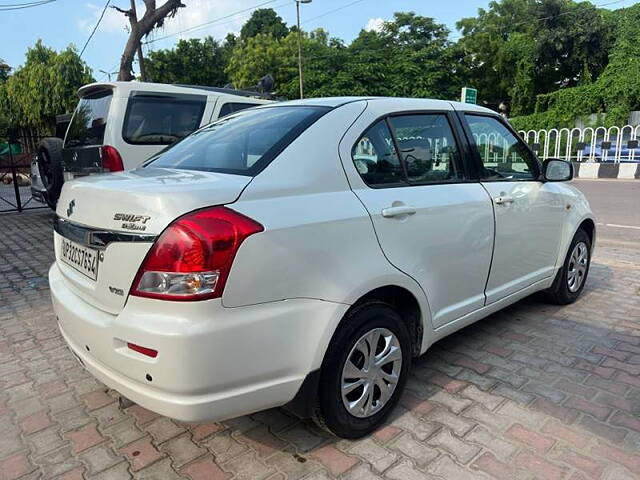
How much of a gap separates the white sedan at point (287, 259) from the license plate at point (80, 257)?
0.04 ft

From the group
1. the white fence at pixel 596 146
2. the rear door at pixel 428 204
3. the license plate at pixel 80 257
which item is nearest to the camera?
the license plate at pixel 80 257

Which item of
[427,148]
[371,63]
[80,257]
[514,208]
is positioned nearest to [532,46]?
[371,63]

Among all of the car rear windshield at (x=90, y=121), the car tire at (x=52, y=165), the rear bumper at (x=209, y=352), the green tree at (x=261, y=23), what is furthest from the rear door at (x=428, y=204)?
the green tree at (x=261, y=23)

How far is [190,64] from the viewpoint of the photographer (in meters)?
44.5

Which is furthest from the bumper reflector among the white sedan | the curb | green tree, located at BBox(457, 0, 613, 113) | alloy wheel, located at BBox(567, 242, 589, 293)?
green tree, located at BBox(457, 0, 613, 113)

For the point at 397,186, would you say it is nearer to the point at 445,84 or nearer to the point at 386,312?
the point at 386,312

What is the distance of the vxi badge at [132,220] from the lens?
6.27ft

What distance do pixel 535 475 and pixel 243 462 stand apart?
129 centimetres

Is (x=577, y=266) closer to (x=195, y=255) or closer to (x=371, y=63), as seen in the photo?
(x=195, y=255)

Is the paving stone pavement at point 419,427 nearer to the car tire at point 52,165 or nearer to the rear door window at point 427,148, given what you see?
the rear door window at point 427,148

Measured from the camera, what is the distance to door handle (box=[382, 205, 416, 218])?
7.83 feet

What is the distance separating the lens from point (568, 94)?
29.7 metres

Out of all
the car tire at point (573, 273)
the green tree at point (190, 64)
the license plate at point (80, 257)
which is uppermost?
the green tree at point (190, 64)

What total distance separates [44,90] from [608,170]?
102ft
